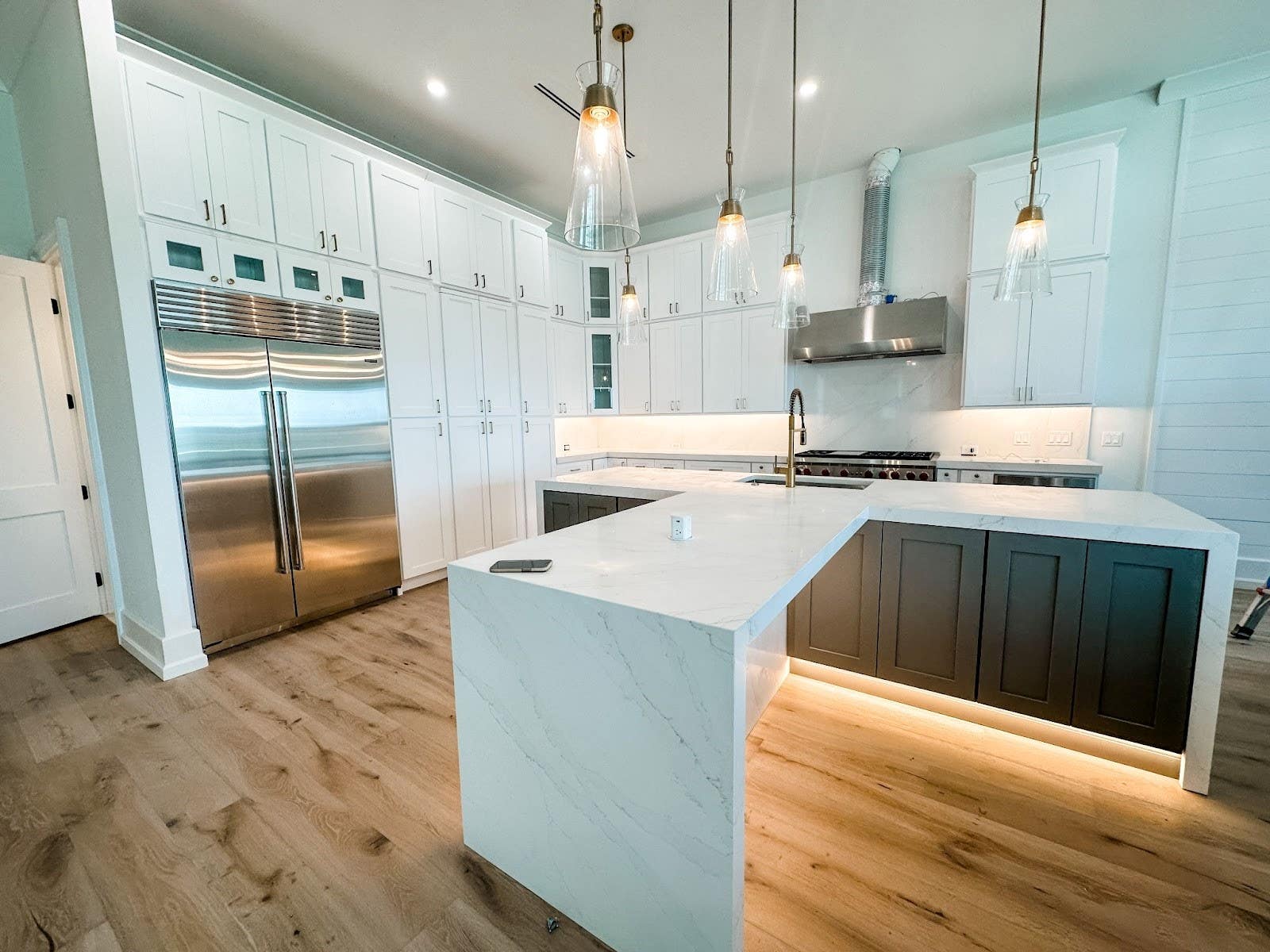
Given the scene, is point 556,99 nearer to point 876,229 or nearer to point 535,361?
point 535,361

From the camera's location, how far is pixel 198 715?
207 cm

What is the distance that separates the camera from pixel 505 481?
4.17 meters

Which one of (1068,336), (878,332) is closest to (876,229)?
(878,332)

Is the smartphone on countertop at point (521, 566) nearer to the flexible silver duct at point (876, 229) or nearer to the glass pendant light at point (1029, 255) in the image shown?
the glass pendant light at point (1029, 255)

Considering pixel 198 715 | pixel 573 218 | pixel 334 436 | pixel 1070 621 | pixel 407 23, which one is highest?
pixel 407 23

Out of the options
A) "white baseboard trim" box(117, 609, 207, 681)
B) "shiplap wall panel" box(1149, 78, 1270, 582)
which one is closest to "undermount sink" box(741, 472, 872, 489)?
"shiplap wall panel" box(1149, 78, 1270, 582)

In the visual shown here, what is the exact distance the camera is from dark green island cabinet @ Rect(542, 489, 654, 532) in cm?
261

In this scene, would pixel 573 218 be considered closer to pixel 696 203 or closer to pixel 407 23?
pixel 407 23

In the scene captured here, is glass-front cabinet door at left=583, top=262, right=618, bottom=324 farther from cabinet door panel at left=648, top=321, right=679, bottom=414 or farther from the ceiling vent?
the ceiling vent

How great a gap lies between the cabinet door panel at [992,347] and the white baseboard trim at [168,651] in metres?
5.06

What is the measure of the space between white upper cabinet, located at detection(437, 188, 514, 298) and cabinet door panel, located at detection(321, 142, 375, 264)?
20.2 inches

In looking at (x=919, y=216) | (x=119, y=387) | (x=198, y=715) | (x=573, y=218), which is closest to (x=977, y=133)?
(x=919, y=216)

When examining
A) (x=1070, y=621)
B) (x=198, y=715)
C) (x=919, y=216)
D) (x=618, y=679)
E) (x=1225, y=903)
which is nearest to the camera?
(x=618, y=679)

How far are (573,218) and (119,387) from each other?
8.47 feet
